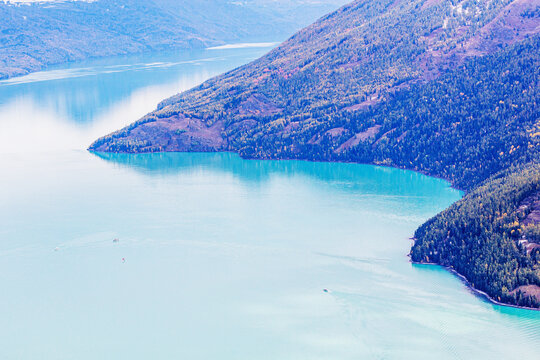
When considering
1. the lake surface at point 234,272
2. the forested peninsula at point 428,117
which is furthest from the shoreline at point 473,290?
the lake surface at point 234,272

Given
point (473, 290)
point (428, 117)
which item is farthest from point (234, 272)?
point (428, 117)

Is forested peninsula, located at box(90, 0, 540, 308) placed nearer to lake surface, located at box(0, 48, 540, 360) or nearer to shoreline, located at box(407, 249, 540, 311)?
shoreline, located at box(407, 249, 540, 311)

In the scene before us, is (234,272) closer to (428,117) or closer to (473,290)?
(473,290)

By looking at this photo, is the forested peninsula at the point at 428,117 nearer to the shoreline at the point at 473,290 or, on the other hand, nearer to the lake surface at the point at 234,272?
the shoreline at the point at 473,290

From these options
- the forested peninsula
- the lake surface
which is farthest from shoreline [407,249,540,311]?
the lake surface

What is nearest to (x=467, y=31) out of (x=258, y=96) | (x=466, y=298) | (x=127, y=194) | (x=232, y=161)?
(x=258, y=96)
